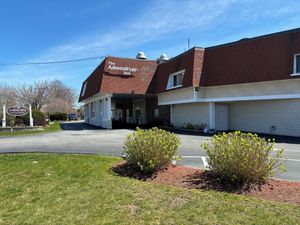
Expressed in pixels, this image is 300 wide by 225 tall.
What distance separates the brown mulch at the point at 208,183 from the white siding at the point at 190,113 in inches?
612

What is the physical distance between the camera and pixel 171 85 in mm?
25875

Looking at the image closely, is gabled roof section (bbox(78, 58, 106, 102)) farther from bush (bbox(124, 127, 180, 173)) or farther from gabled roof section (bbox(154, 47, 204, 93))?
bush (bbox(124, 127, 180, 173))

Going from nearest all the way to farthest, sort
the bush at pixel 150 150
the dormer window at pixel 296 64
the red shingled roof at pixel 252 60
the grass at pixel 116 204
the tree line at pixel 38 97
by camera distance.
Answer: the grass at pixel 116 204, the bush at pixel 150 150, the dormer window at pixel 296 64, the red shingled roof at pixel 252 60, the tree line at pixel 38 97

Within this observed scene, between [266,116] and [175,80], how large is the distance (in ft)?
29.6

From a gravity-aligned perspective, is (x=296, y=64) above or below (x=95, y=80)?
below

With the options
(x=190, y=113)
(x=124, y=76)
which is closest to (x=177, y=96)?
(x=190, y=113)

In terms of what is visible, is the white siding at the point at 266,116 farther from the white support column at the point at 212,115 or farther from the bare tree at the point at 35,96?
the bare tree at the point at 35,96

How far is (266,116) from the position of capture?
19.3 metres

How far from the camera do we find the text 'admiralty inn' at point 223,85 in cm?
1750

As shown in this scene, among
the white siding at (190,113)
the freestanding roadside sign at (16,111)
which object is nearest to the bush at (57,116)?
the freestanding roadside sign at (16,111)

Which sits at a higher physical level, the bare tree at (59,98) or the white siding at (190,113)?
the bare tree at (59,98)

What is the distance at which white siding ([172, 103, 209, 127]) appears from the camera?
74.4 feet

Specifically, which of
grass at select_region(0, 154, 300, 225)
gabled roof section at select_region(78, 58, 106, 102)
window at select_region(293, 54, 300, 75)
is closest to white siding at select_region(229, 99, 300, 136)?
window at select_region(293, 54, 300, 75)

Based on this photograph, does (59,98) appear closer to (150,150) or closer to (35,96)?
(35,96)
